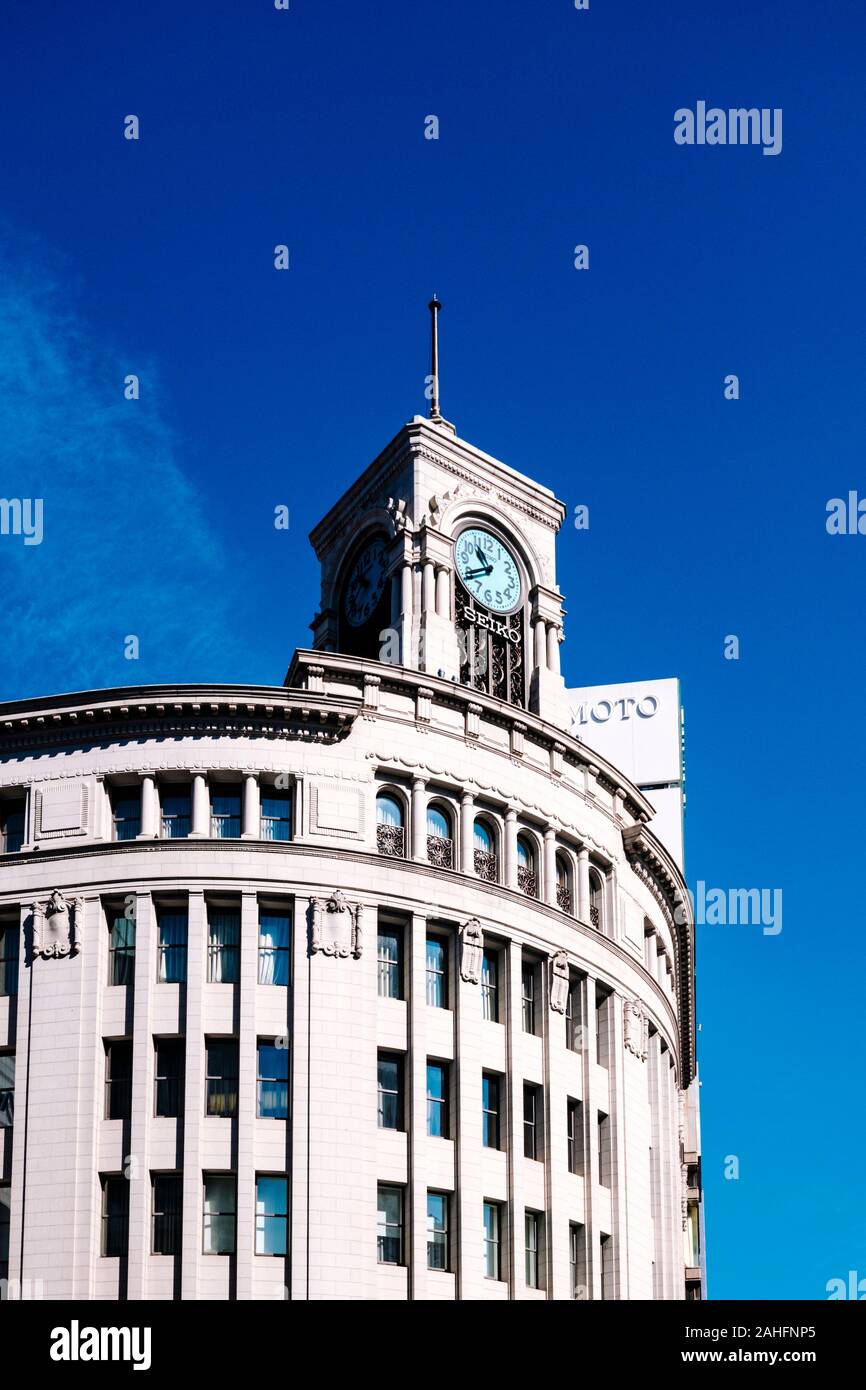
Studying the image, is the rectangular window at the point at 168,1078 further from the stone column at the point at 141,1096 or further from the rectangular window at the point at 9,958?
the rectangular window at the point at 9,958

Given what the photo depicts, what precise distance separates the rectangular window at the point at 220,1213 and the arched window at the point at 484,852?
12635 millimetres

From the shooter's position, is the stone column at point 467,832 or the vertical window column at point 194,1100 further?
the stone column at point 467,832

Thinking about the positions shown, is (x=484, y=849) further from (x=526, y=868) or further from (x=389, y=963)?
(x=389, y=963)

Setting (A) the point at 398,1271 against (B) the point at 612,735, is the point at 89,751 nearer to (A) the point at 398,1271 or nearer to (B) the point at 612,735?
(A) the point at 398,1271

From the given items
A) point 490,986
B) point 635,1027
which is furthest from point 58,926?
point 635,1027

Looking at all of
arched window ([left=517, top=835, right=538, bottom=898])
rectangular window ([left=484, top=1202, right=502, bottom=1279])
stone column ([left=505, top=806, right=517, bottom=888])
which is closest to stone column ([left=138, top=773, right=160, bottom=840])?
stone column ([left=505, top=806, right=517, bottom=888])

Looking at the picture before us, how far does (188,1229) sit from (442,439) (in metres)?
31.1

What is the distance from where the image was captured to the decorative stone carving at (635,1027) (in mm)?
66812

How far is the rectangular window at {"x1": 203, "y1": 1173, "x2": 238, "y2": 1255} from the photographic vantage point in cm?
5453

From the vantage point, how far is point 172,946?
190 feet

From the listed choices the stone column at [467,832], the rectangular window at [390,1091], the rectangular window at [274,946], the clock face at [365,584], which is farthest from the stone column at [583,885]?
the clock face at [365,584]

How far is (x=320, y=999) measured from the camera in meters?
57.2

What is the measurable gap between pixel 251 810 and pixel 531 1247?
15.2 meters
